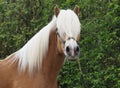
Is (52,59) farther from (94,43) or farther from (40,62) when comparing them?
(94,43)

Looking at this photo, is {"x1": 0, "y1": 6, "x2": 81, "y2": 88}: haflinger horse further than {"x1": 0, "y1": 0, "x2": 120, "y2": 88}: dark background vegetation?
No

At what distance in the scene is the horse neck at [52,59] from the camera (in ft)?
16.0

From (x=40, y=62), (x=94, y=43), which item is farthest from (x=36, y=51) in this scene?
(x=94, y=43)

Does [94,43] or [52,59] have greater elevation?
[94,43]

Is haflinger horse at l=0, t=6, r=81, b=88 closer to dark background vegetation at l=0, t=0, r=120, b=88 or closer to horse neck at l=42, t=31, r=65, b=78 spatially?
horse neck at l=42, t=31, r=65, b=78

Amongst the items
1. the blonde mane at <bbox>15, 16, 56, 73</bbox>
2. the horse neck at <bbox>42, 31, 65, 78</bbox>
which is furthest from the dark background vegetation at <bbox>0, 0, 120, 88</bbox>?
the blonde mane at <bbox>15, 16, 56, 73</bbox>

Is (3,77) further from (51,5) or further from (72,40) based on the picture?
(51,5)

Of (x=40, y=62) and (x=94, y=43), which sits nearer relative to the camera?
(x=40, y=62)

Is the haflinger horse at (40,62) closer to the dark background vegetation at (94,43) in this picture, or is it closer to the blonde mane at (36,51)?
the blonde mane at (36,51)

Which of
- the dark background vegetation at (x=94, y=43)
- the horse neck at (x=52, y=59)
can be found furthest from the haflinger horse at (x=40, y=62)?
the dark background vegetation at (x=94, y=43)

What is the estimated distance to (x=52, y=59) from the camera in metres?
4.91

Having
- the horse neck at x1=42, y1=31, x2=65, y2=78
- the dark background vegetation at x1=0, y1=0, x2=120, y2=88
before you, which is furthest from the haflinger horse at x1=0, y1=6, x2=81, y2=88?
the dark background vegetation at x1=0, y1=0, x2=120, y2=88

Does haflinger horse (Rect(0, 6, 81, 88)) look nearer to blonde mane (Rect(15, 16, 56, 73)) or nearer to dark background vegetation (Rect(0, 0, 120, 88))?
blonde mane (Rect(15, 16, 56, 73))

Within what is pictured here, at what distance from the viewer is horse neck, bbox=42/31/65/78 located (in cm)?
488
